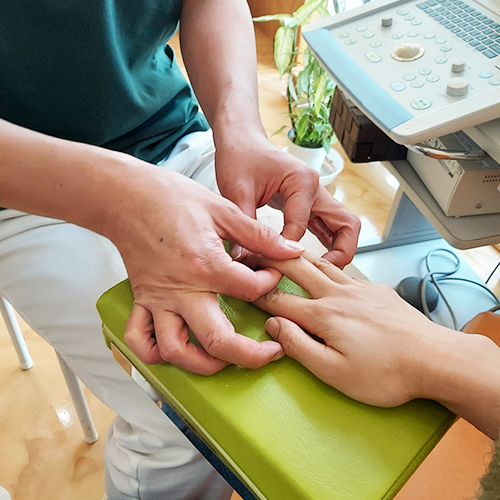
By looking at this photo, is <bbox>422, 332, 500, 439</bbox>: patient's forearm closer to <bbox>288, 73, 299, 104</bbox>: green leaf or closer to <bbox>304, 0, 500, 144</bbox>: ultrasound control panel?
<bbox>304, 0, 500, 144</bbox>: ultrasound control panel

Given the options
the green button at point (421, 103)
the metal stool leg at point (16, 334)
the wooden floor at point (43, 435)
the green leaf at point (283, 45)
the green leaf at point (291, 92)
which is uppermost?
the green button at point (421, 103)

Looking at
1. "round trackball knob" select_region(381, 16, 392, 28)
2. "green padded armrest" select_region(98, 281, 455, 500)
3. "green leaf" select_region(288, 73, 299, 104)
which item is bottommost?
"green leaf" select_region(288, 73, 299, 104)

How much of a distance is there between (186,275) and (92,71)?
393 mm

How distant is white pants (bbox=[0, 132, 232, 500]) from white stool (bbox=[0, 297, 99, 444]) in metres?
0.23

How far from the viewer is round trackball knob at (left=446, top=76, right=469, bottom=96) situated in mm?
729

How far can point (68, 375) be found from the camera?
3.39ft

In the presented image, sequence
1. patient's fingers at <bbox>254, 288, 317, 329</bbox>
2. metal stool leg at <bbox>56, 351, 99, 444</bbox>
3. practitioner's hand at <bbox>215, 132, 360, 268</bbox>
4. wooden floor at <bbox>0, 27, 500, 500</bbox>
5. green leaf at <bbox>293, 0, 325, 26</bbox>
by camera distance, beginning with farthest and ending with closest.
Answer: green leaf at <bbox>293, 0, 325, 26</bbox> → wooden floor at <bbox>0, 27, 500, 500</bbox> → metal stool leg at <bbox>56, 351, 99, 444</bbox> → practitioner's hand at <bbox>215, 132, 360, 268</bbox> → patient's fingers at <bbox>254, 288, 317, 329</bbox>

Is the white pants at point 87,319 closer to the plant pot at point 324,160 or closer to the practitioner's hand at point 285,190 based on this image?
the practitioner's hand at point 285,190

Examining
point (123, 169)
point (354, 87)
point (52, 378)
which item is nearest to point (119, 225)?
point (123, 169)

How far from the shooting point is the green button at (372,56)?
86 centimetres

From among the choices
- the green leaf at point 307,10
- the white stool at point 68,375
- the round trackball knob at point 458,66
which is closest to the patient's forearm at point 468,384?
the round trackball knob at point 458,66

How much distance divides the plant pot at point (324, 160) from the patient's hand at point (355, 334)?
1272 mm

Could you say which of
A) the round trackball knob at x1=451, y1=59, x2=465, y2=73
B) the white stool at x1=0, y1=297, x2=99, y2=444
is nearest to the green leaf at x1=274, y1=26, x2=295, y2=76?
the round trackball knob at x1=451, y1=59, x2=465, y2=73

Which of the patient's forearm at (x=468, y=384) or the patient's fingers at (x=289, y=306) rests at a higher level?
the patient's fingers at (x=289, y=306)
